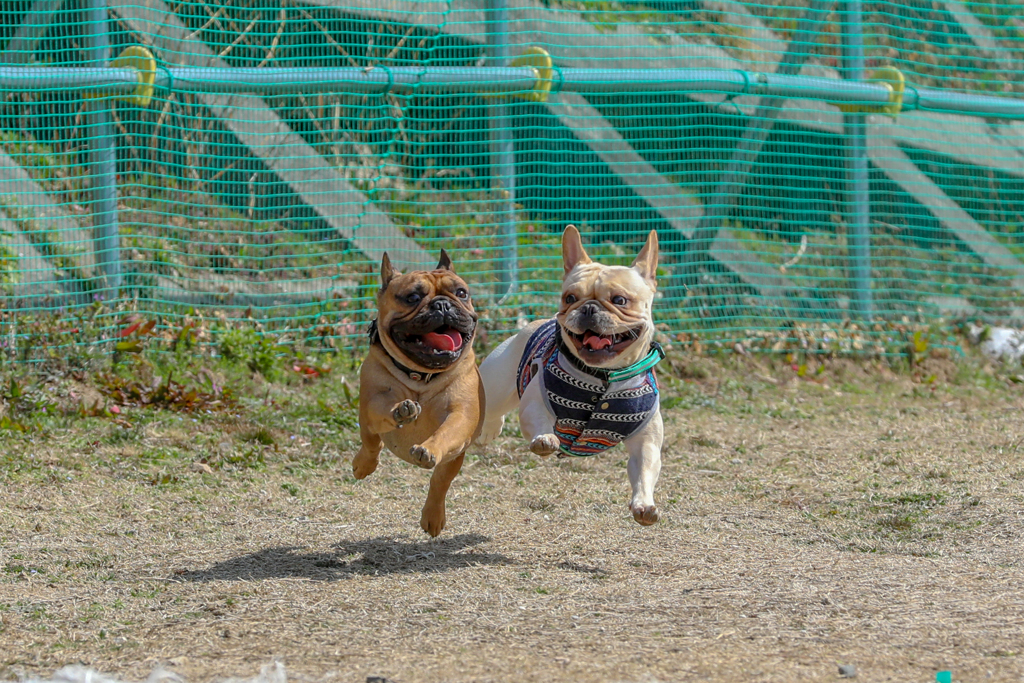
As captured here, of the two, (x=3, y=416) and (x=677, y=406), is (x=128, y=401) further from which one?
(x=677, y=406)

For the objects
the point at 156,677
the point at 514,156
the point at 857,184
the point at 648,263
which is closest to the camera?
the point at 156,677

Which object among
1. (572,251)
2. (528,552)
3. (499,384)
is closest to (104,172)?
(499,384)

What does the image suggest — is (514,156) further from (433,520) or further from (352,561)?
(352,561)

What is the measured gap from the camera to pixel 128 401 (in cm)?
699

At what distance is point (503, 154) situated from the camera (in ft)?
28.6

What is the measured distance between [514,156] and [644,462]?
4.88 meters

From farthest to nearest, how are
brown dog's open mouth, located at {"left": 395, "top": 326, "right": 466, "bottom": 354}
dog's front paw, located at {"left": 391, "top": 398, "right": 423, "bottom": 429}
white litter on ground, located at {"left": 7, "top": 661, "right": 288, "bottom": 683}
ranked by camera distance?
brown dog's open mouth, located at {"left": 395, "top": 326, "right": 466, "bottom": 354}, dog's front paw, located at {"left": 391, "top": 398, "right": 423, "bottom": 429}, white litter on ground, located at {"left": 7, "top": 661, "right": 288, "bottom": 683}

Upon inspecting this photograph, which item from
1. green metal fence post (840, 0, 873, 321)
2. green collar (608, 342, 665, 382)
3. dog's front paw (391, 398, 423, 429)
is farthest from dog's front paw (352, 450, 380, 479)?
green metal fence post (840, 0, 873, 321)

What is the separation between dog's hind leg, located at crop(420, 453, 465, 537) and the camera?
4.64 m

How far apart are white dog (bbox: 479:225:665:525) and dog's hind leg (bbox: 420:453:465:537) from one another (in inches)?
14.5

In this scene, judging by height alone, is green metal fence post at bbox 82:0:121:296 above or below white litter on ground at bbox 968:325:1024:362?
above

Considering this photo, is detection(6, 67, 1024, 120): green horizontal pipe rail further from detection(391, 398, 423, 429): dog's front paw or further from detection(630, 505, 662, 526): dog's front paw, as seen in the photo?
detection(630, 505, 662, 526): dog's front paw

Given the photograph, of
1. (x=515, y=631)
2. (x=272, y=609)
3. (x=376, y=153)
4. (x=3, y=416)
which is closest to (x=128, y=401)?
(x=3, y=416)

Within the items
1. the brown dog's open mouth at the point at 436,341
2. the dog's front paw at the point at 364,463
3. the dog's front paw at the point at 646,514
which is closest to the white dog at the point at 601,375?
the dog's front paw at the point at 646,514
